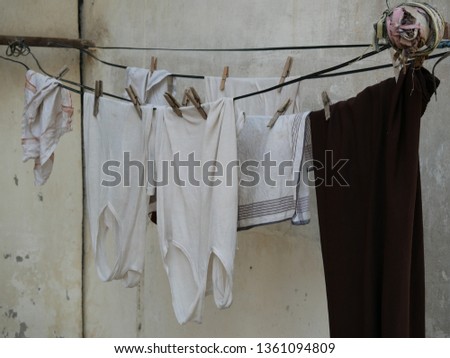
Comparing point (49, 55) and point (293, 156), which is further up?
point (49, 55)

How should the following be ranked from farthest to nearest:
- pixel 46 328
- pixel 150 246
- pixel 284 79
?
1. pixel 46 328
2. pixel 150 246
3. pixel 284 79

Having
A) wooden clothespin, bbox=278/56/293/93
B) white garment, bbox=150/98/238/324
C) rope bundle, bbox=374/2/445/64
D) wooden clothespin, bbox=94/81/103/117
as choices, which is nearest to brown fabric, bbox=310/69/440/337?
rope bundle, bbox=374/2/445/64

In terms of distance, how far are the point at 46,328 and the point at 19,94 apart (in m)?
1.28

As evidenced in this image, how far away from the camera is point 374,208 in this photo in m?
2.13

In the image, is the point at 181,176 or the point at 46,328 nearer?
the point at 181,176

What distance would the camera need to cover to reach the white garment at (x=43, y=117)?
112 inches

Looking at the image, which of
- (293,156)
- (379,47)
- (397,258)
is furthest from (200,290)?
(379,47)

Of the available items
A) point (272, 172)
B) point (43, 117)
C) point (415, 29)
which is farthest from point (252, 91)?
point (415, 29)

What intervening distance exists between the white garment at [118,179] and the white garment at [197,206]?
0.44ft

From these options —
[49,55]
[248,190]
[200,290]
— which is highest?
[49,55]

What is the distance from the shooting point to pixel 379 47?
2.06 metres

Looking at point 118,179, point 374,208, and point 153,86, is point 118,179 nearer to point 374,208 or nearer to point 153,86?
point 153,86

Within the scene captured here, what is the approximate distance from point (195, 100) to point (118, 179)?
1.56 ft
